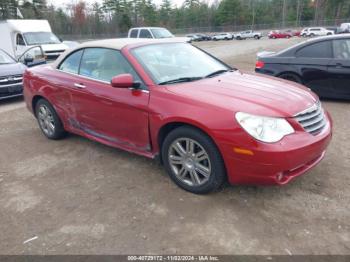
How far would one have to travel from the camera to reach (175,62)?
4328mm

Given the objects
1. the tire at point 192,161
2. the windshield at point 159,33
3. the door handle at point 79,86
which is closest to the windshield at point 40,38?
the windshield at point 159,33

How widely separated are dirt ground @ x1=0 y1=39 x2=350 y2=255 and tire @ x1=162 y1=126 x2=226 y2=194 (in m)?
0.13

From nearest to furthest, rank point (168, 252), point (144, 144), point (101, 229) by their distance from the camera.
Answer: point (168, 252), point (101, 229), point (144, 144)

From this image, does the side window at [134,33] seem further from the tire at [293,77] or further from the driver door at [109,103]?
the driver door at [109,103]

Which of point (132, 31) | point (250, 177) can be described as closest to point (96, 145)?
point (250, 177)

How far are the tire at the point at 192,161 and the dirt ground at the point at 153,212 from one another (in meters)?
0.13

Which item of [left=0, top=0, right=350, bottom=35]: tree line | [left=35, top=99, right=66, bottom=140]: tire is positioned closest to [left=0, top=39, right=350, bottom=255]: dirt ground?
[left=35, top=99, right=66, bottom=140]: tire

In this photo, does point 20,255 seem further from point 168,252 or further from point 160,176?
point 160,176

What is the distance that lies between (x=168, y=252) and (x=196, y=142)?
112 centimetres

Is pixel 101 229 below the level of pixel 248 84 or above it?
below

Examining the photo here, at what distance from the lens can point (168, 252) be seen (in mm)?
2844

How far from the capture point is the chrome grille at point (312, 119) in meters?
3.37

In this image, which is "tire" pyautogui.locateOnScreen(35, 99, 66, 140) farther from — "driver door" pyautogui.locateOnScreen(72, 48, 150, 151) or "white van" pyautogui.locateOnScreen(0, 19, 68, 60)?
"white van" pyautogui.locateOnScreen(0, 19, 68, 60)

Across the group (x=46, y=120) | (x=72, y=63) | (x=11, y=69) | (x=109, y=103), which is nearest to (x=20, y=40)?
(x=11, y=69)
